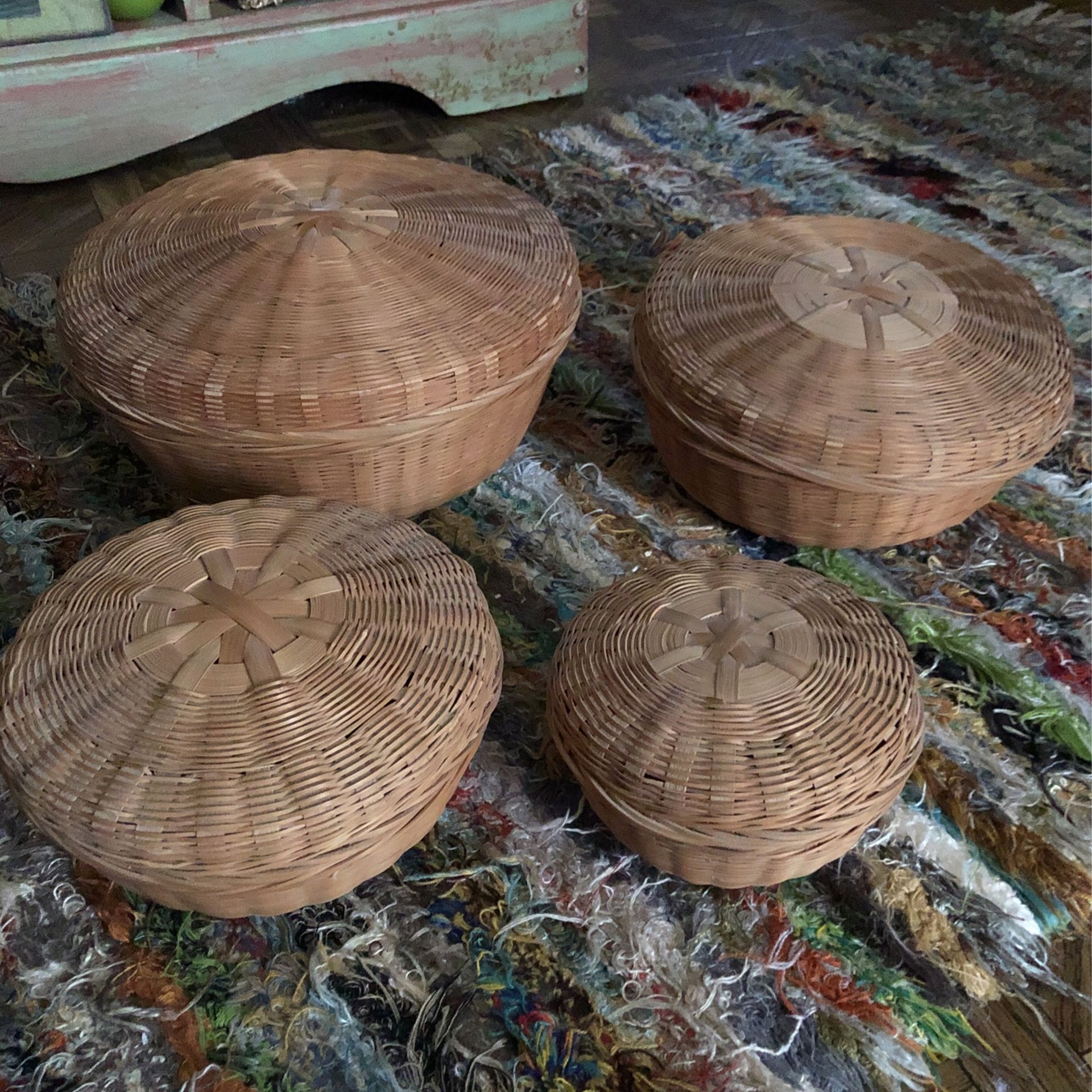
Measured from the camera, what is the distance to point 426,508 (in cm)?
118

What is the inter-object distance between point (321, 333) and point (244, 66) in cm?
114

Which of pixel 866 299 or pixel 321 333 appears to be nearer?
pixel 321 333

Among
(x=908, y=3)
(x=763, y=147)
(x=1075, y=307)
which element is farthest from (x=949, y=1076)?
(x=908, y=3)

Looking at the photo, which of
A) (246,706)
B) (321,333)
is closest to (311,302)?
(321,333)

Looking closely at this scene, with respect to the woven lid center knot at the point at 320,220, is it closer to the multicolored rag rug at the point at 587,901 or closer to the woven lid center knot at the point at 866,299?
the multicolored rag rug at the point at 587,901

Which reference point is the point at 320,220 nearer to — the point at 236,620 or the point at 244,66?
the point at 236,620

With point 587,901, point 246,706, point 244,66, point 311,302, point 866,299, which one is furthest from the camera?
point 244,66

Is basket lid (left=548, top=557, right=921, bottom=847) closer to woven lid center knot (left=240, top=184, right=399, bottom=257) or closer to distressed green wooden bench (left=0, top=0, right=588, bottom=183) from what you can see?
woven lid center knot (left=240, top=184, right=399, bottom=257)

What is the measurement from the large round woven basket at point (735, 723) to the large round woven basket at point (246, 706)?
0.10m

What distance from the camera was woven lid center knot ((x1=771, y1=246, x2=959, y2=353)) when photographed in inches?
43.1

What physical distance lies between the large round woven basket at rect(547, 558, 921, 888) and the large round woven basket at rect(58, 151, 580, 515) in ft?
0.92

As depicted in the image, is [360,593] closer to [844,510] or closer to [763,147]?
[844,510]

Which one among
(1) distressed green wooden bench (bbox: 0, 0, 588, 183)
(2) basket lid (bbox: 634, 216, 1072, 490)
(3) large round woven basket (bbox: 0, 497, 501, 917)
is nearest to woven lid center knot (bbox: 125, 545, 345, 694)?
(3) large round woven basket (bbox: 0, 497, 501, 917)

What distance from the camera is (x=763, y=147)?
1956mm
